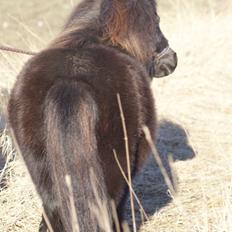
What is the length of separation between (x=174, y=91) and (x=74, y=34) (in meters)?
4.12

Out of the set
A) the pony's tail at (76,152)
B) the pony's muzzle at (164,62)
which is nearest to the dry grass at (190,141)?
the pony's tail at (76,152)

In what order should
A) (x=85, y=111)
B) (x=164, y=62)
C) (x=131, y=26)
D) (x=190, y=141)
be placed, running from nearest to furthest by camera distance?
(x=85, y=111), (x=131, y=26), (x=164, y=62), (x=190, y=141)

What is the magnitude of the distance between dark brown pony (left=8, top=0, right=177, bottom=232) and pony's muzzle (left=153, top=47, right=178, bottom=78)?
40 centimetres

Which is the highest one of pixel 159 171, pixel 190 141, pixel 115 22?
pixel 115 22

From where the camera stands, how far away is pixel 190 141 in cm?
618

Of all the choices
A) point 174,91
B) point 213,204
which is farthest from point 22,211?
point 174,91

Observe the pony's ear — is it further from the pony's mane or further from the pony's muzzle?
the pony's muzzle

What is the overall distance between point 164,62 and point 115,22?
24.9 inches

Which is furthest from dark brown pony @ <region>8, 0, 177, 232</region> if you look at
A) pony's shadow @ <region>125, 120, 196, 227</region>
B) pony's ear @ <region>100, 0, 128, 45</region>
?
pony's shadow @ <region>125, 120, 196, 227</region>

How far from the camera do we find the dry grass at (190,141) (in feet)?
14.7

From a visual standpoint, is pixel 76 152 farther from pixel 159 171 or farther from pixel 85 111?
pixel 159 171

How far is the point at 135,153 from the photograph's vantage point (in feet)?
11.7

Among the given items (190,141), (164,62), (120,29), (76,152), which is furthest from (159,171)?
(76,152)

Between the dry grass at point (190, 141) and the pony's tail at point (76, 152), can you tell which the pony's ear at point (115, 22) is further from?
the dry grass at point (190, 141)
